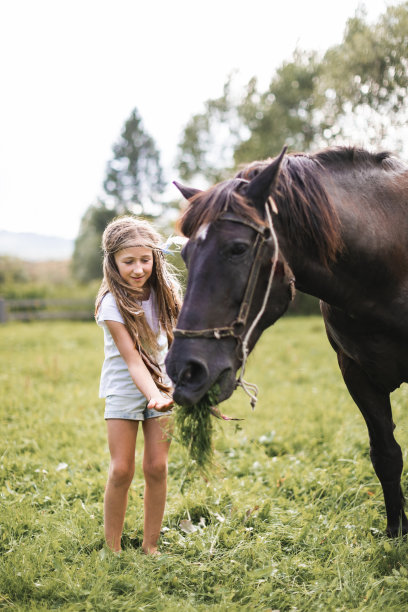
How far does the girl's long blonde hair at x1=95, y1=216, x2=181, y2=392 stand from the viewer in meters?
2.78

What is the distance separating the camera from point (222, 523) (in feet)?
10.3

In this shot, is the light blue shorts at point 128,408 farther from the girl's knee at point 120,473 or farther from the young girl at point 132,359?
the girl's knee at point 120,473

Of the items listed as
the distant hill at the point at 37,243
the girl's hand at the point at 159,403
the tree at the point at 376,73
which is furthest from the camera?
the distant hill at the point at 37,243

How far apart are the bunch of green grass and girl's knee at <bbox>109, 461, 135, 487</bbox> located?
0.66 metres

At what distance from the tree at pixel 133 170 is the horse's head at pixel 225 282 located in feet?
137

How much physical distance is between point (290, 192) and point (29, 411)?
16.4 feet

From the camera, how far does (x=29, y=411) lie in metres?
5.93

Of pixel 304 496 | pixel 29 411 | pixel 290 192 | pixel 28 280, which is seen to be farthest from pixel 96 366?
pixel 28 280

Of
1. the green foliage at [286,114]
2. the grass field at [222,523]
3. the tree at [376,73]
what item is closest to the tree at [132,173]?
the green foliage at [286,114]

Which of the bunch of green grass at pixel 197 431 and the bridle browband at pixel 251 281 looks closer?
the bridle browband at pixel 251 281

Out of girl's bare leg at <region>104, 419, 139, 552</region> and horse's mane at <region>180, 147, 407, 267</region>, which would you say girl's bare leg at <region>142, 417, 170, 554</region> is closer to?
girl's bare leg at <region>104, 419, 139, 552</region>

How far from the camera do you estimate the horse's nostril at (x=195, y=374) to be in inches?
73.2

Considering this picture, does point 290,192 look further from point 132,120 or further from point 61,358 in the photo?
point 132,120

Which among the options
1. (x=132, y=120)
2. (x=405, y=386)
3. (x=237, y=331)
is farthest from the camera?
Result: (x=132, y=120)
